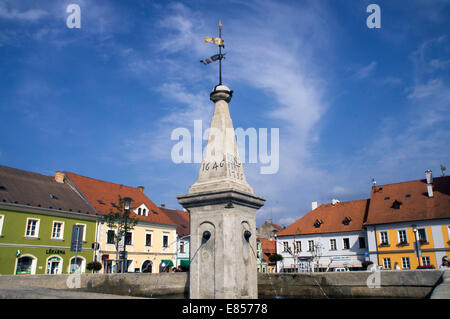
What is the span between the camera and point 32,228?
33.8 m

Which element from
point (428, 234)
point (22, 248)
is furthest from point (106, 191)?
point (428, 234)

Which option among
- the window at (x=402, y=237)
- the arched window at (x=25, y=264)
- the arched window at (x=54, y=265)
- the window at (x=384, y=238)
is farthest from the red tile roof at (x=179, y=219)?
the window at (x=402, y=237)

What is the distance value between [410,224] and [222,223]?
41304mm

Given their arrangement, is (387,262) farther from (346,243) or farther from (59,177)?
(59,177)

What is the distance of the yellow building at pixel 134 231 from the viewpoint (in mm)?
40344

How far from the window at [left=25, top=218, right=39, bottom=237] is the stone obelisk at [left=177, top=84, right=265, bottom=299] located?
97.8 feet

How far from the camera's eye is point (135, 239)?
1730 inches

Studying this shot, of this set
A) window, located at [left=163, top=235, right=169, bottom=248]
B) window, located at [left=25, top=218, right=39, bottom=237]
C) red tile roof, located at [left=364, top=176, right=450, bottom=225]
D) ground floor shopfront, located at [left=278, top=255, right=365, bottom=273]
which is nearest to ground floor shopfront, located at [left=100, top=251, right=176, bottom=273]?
window, located at [left=163, top=235, right=169, bottom=248]

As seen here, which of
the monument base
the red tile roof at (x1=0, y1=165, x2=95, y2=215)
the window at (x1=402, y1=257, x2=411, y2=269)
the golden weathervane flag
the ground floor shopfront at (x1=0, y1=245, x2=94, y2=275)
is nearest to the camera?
the monument base

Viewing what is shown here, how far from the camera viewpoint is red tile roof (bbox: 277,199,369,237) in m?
50.6

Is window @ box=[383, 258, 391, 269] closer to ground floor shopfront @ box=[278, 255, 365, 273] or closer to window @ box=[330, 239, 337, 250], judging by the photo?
ground floor shopfront @ box=[278, 255, 365, 273]
